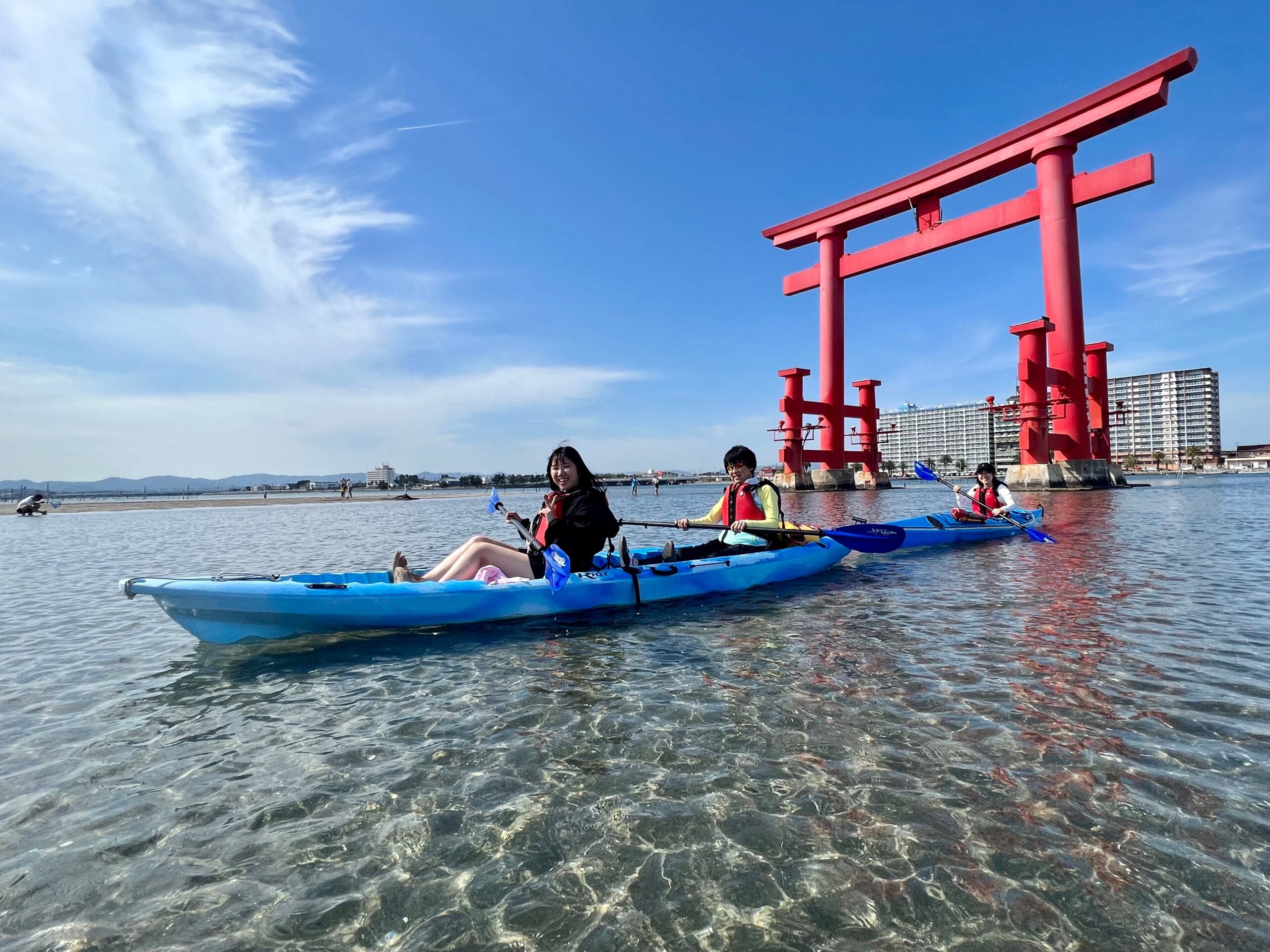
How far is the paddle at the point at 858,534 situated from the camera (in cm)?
762

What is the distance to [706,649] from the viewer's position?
16.0 ft

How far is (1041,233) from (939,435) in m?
171

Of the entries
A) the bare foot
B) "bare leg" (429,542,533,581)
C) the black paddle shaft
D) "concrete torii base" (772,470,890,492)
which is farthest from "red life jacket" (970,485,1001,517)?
"concrete torii base" (772,470,890,492)

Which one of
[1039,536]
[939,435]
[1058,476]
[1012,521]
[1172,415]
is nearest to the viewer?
[1039,536]

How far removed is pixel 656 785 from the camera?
2.73 metres

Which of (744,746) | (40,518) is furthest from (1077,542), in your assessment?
(40,518)

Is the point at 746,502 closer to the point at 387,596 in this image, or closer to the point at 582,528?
the point at 582,528

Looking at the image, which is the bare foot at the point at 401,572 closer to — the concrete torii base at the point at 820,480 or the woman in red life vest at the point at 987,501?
the woman in red life vest at the point at 987,501

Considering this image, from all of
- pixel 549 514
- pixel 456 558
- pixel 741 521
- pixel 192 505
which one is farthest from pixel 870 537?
pixel 192 505

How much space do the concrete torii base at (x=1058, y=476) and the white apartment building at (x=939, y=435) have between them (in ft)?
447

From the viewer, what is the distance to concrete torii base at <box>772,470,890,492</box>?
36.6 m

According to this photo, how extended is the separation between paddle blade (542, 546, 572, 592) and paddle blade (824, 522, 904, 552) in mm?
4145

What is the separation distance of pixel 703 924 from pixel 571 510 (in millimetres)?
4185

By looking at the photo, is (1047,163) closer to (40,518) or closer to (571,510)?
(571,510)
